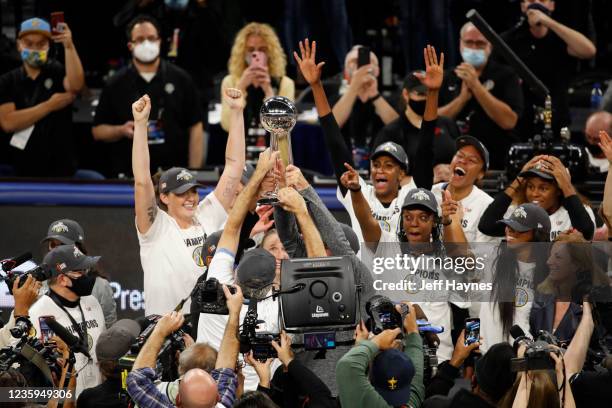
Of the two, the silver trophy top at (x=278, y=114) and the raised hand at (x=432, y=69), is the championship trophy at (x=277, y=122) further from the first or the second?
the raised hand at (x=432, y=69)

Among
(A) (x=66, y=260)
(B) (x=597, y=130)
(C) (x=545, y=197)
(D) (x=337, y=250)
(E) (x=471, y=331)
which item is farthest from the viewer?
(B) (x=597, y=130)

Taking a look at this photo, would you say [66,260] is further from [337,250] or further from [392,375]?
[392,375]

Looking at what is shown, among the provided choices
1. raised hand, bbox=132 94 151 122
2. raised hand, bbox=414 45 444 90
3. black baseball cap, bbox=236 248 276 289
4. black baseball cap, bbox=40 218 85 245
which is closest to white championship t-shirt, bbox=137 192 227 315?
black baseball cap, bbox=40 218 85 245

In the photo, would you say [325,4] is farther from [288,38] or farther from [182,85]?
[182,85]

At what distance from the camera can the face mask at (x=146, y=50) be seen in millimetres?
10906

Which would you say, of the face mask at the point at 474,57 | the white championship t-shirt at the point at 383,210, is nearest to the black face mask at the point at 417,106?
the white championship t-shirt at the point at 383,210

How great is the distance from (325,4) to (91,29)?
7.62ft

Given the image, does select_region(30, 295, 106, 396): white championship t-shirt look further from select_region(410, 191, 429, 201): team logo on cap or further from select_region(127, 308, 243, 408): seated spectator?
select_region(410, 191, 429, 201): team logo on cap

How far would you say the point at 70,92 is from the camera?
36.5ft

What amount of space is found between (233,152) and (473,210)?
167 centimetres

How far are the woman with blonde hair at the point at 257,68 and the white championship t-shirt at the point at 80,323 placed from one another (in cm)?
293

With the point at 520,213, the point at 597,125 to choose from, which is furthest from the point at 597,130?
the point at 520,213

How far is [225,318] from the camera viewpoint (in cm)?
772

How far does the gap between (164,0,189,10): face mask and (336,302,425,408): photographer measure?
21.6 ft
